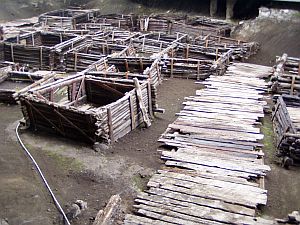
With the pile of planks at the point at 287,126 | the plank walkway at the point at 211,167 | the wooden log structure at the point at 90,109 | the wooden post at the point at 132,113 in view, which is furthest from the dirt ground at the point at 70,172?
the pile of planks at the point at 287,126

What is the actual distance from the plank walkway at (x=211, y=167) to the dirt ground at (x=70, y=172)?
25.0 inches

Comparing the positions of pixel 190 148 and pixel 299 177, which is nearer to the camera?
pixel 299 177

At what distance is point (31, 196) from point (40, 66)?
1393 cm

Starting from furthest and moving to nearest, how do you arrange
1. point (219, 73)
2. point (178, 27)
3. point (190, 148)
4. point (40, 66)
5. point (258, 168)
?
point (178, 27) → point (40, 66) → point (219, 73) → point (190, 148) → point (258, 168)

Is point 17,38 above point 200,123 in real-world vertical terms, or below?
above

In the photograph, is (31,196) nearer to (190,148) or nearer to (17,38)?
(190,148)

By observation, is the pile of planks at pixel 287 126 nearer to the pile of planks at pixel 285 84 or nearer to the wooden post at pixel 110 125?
the pile of planks at pixel 285 84

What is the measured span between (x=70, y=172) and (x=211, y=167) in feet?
14.2

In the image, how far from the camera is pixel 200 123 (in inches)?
609

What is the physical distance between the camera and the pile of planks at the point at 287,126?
12.9 metres

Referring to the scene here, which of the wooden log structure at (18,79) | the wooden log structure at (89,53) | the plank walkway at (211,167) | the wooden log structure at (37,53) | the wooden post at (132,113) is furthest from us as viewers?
the wooden log structure at (37,53)

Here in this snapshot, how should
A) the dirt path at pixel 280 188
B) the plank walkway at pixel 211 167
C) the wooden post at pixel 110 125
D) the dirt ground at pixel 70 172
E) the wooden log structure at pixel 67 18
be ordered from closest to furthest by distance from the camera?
the plank walkway at pixel 211 167, the dirt ground at pixel 70 172, the dirt path at pixel 280 188, the wooden post at pixel 110 125, the wooden log structure at pixel 67 18

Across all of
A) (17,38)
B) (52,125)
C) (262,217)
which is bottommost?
(262,217)

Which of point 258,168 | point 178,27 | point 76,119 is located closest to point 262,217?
point 258,168
